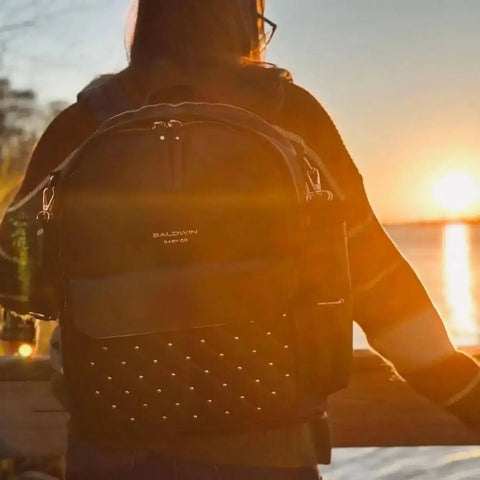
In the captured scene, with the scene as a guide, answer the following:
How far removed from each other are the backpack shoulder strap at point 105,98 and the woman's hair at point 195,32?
3.4 inches

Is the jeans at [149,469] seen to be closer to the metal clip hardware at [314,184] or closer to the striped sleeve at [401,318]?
the striped sleeve at [401,318]

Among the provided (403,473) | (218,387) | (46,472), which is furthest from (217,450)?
(403,473)

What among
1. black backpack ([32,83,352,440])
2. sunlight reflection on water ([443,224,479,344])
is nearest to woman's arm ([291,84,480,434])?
black backpack ([32,83,352,440])

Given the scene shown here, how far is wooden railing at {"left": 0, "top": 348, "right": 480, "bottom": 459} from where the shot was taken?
229cm

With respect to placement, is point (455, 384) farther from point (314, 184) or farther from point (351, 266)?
point (314, 184)

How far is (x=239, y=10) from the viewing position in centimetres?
170

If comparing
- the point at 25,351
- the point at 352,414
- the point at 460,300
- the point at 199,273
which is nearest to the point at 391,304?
the point at 199,273

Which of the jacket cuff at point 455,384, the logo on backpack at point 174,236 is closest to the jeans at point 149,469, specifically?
the jacket cuff at point 455,384

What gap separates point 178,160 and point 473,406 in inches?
30.7

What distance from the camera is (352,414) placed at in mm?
2377

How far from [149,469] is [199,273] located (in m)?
0.41

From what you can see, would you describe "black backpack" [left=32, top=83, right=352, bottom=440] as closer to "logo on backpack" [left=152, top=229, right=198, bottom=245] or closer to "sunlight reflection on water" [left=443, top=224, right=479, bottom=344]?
"logo on backpack" [left=152, top=229, right=198, bottom=245]

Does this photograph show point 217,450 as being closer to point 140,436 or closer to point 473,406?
point 140,436

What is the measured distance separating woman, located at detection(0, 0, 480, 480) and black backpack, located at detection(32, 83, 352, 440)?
3.3 inches
